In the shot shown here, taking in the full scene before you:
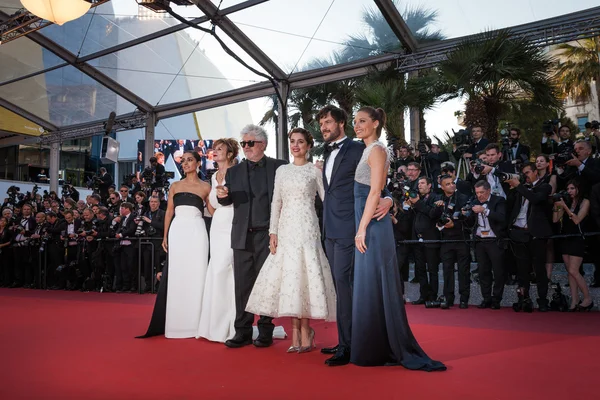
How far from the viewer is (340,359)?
3.79 meters

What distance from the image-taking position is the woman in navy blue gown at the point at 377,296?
3662 millimetres

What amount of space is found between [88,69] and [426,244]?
35.0 feet

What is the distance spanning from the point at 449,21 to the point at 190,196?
7.21 metres

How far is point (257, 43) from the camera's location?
12391 millimetres

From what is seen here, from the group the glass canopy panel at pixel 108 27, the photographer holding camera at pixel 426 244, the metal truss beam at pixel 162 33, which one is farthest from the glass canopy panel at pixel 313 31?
the photographer holding camera at pixel 426 244

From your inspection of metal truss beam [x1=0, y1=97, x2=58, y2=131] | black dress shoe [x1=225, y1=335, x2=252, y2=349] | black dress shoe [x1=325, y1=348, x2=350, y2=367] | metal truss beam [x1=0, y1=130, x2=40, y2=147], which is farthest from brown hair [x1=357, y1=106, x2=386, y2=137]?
metal truss beam [x1=0, y1=130, x2=40, y2=147]

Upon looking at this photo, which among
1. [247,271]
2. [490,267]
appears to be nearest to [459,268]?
[490,267]

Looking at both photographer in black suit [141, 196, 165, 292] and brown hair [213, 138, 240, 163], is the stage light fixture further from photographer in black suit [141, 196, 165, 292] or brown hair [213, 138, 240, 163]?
brown hair [213, 138, 240, 163]

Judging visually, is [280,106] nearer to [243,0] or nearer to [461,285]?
[243,0]

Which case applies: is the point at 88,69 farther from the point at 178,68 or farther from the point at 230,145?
the point at 230,145

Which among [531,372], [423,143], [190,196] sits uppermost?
[423,143]

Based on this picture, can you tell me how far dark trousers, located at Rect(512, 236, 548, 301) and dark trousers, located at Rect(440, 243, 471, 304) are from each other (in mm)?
602

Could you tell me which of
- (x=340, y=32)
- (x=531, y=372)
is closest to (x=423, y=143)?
(x=340, y=32)

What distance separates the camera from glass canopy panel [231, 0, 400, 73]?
450 inches
